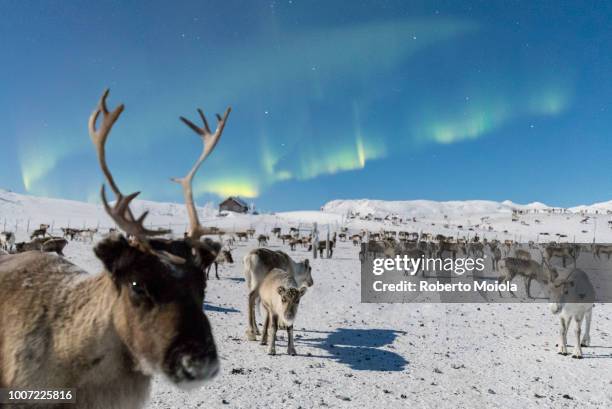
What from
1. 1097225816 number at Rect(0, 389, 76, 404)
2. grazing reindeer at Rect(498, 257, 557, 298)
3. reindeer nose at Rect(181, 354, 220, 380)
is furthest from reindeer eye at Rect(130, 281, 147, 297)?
grazing reindeer at Rect(498, 257, 557, 298)

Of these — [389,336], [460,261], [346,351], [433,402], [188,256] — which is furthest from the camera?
[460,261]

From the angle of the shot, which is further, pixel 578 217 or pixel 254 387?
pixel 578 217

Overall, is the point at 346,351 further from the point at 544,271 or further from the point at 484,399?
the point at 544,271

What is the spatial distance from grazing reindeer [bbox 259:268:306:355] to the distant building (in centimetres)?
10361

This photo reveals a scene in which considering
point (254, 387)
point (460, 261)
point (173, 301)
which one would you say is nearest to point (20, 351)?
point (173, 301)

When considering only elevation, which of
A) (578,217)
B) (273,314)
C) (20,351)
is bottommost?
(273,314)

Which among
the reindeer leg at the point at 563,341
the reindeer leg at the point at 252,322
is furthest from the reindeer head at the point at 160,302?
the reindeer leg at the point at 563,341

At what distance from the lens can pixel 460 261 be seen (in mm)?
29141

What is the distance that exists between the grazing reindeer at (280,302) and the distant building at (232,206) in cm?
10361

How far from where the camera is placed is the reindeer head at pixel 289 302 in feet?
27.8

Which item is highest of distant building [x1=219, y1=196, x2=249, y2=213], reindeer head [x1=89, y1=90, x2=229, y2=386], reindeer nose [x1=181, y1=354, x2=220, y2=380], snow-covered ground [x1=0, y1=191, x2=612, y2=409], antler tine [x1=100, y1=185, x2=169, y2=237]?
distant building [x1=219, y1=196, x2=249, y2=213]

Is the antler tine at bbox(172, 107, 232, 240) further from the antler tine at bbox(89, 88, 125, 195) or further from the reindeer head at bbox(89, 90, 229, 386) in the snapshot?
the antler tine at bbox(89, 88, 125, 195)

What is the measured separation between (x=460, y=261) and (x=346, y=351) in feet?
74.7

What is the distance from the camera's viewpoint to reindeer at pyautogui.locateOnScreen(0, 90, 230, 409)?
2.57 metres
